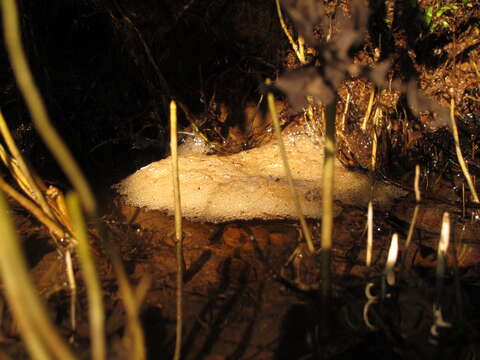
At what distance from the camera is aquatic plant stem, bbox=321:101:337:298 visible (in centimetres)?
87

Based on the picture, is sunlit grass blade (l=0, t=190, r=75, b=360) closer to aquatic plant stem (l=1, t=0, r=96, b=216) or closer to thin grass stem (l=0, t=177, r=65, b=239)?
aquatic plant stem (l=1, t=0, r=96, b=216)

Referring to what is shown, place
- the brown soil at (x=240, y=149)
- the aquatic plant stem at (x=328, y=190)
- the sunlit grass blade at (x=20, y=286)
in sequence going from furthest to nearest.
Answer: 1. the brown soil at (x=240, y=149)
2. the aquatic plant stem at (x=328, y=190)
3. the sunlit grass blade at (x=20, y=286)

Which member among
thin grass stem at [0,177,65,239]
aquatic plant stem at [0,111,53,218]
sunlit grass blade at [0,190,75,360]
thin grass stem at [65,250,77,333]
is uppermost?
aquatic plant stem at [0,111,53,218]

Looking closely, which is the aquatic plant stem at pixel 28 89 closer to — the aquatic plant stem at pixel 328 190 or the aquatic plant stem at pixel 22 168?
the aquatic plant stem at pixel 328 190

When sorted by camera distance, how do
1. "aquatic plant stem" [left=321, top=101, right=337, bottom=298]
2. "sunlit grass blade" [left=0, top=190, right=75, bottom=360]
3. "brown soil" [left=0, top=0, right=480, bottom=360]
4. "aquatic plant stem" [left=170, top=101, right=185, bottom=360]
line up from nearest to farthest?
"sunlit grass blade" [left=0, top=190, right=75, bottom=360]
"aquatic plant stem" [left=321, top=101, right=337, bottom=298]
"aquatic plant stem" [left=170, top=101, right=185, bottom=360]
"brown soil" [left=0, top=0, right=480, bottom=360]

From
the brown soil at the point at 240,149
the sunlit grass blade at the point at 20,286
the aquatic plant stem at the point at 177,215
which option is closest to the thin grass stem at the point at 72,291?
the brown soil at the point at 240,149

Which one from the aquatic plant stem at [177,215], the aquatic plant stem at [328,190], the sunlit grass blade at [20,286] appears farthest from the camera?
the aquatic plant stem at [177,215]

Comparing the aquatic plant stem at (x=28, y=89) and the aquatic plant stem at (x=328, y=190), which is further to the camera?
the aquatic plant stem at (x=328, y=190)

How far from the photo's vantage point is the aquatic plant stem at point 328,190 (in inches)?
34.3

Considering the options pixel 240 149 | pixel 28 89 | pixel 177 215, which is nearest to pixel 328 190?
pixel 177 215

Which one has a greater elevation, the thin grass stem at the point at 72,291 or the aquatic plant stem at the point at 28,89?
the aquatic plant stem at the point at 28,89

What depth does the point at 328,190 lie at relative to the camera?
2.99ft

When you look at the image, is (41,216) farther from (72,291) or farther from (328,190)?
(328,190)

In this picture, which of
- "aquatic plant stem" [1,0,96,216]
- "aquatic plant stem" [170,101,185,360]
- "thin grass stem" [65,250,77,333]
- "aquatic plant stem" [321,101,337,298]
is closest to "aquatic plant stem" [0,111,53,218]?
"thin grass stem" [65,250,77,333]
